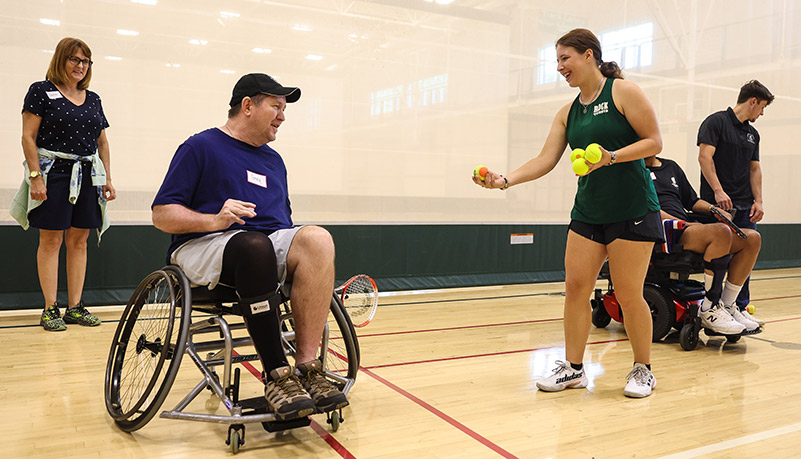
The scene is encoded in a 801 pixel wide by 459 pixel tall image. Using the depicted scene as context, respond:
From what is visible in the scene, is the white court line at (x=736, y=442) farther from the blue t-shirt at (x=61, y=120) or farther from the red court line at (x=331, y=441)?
the blue t-shirt at (x=61, y=120)

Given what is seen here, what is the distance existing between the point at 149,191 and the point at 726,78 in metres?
5.45

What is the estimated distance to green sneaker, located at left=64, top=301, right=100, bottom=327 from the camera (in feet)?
10.2

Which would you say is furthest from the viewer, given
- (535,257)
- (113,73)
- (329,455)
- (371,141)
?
(535,257)

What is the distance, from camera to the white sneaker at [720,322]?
286 centimetres

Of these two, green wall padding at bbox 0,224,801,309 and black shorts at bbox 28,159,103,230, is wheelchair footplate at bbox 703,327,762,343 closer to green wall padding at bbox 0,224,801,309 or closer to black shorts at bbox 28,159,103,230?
green wall padding at bbox 0,224,801,309

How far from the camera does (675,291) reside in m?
2.93

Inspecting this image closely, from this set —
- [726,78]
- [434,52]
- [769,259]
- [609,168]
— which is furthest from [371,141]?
[769,259]

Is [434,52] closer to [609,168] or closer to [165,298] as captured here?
[609,168]

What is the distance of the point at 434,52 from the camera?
462 cm

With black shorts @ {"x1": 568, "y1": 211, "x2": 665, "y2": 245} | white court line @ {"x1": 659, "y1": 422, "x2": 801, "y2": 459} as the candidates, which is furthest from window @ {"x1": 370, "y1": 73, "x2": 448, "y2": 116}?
white court line @ {"x1": 659, "y1": 422, "x2": 801, "y2": 459}

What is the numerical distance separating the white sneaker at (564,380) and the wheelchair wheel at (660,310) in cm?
84

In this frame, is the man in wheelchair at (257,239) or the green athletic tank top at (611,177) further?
the green athletic tank top at (611,177)

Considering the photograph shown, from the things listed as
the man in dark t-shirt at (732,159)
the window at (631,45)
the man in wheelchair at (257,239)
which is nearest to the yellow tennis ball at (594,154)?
the man in wheelchair at (257,239)

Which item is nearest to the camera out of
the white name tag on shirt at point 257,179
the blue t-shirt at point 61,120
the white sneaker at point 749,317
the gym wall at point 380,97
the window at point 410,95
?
the white name tag on shirt at point 257,179
